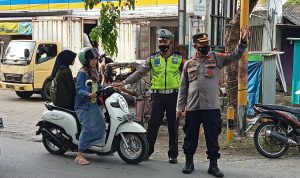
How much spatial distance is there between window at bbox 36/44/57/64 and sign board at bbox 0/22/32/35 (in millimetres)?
5432

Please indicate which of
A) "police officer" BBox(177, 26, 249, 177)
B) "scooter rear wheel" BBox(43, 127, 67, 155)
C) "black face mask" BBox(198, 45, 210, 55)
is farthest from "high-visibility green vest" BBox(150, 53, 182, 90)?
"scooter rear wheel" BBox(43, 127, 67, 155)

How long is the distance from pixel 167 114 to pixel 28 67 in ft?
31.6

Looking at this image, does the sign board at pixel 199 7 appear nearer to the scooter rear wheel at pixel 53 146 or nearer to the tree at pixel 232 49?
the tree at pixel 232 49

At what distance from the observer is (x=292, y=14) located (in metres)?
23.1

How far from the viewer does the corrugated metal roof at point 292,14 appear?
21.8 metres

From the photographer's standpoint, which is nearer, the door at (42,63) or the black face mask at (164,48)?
the black face mask at (164,48)

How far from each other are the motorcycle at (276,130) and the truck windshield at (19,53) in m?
9.99

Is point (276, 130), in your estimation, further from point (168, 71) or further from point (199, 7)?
point (199, 7)

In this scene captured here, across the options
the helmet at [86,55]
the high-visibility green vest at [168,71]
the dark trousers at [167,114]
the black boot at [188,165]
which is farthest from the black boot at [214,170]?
the helmet at [86,55]

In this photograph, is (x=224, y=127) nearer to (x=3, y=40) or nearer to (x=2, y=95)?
(x=2, y=95)

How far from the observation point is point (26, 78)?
1606cm

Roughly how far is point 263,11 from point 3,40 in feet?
42.2

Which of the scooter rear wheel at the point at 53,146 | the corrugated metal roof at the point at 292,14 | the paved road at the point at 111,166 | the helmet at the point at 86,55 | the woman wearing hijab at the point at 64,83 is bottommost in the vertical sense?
the paved road at the point at 111,166

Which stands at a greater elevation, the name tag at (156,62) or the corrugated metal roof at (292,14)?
the corrugated metal roof at (292,14)
